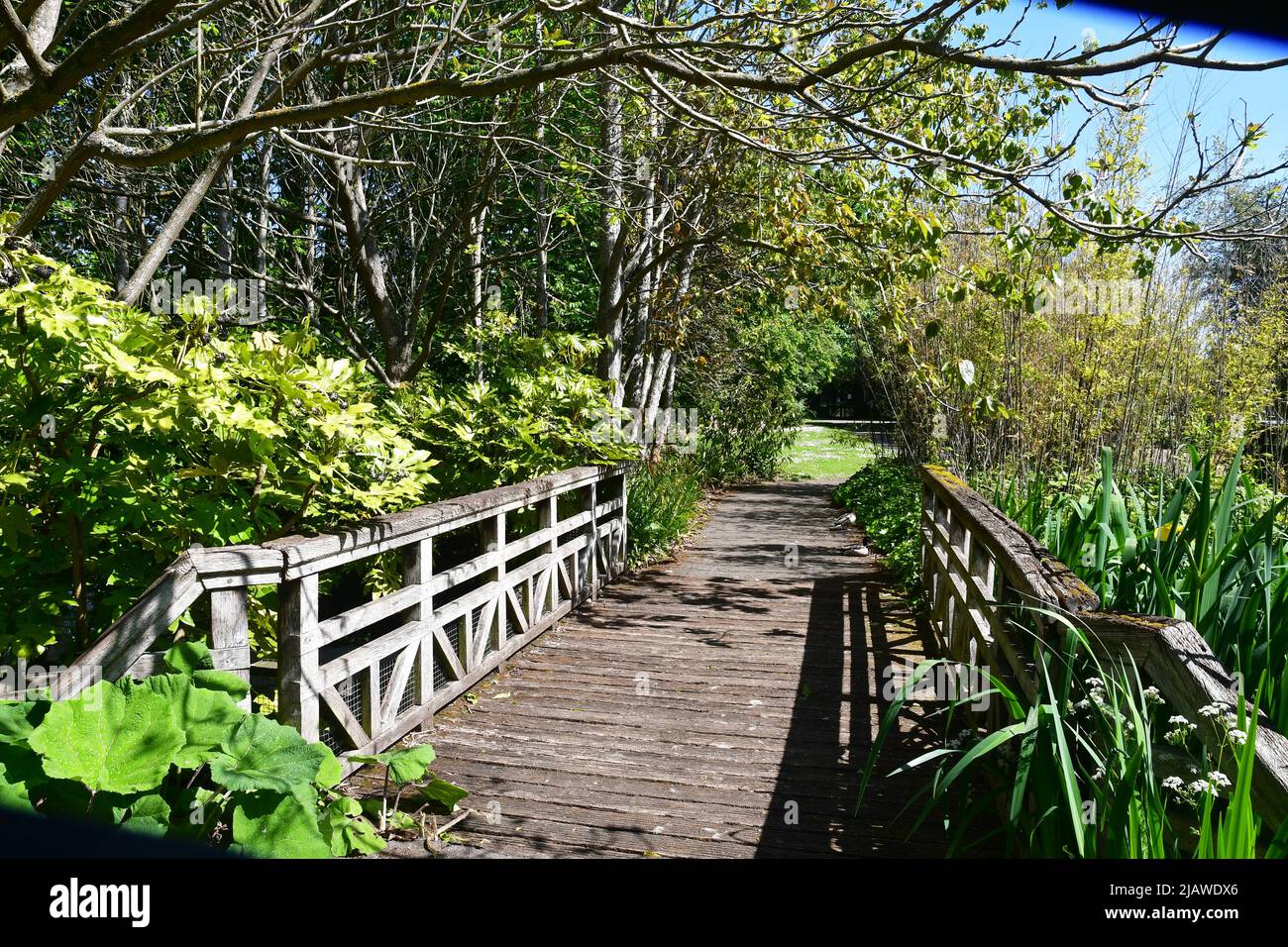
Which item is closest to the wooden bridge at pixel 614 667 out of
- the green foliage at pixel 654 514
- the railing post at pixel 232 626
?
the railing post at pixel 232 626

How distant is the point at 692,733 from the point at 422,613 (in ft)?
5.10

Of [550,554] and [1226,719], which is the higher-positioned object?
[1226,719]

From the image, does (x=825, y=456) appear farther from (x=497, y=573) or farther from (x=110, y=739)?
(x=110, y=739)

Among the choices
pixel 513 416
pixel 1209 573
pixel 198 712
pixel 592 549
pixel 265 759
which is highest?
pixel 513 416

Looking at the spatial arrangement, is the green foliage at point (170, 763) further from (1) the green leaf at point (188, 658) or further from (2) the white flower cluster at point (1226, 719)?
(2) the white flower cluster at point (1226, 719)

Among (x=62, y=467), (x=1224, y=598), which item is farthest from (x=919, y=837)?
(x=62, y=467)

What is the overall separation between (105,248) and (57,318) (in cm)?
1050

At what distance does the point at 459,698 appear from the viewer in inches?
211

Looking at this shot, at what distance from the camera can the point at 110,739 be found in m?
2.40

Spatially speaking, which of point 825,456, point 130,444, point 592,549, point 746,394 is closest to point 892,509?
point 592,549

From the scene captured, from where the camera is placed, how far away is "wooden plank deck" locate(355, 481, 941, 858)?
378 cm

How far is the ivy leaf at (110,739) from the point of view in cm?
228

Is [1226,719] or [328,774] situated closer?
[1226,719]

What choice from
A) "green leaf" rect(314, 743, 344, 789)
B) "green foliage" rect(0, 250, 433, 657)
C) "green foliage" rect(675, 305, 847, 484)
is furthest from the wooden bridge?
"green foliage" rect(675, 305, 847, 484)
